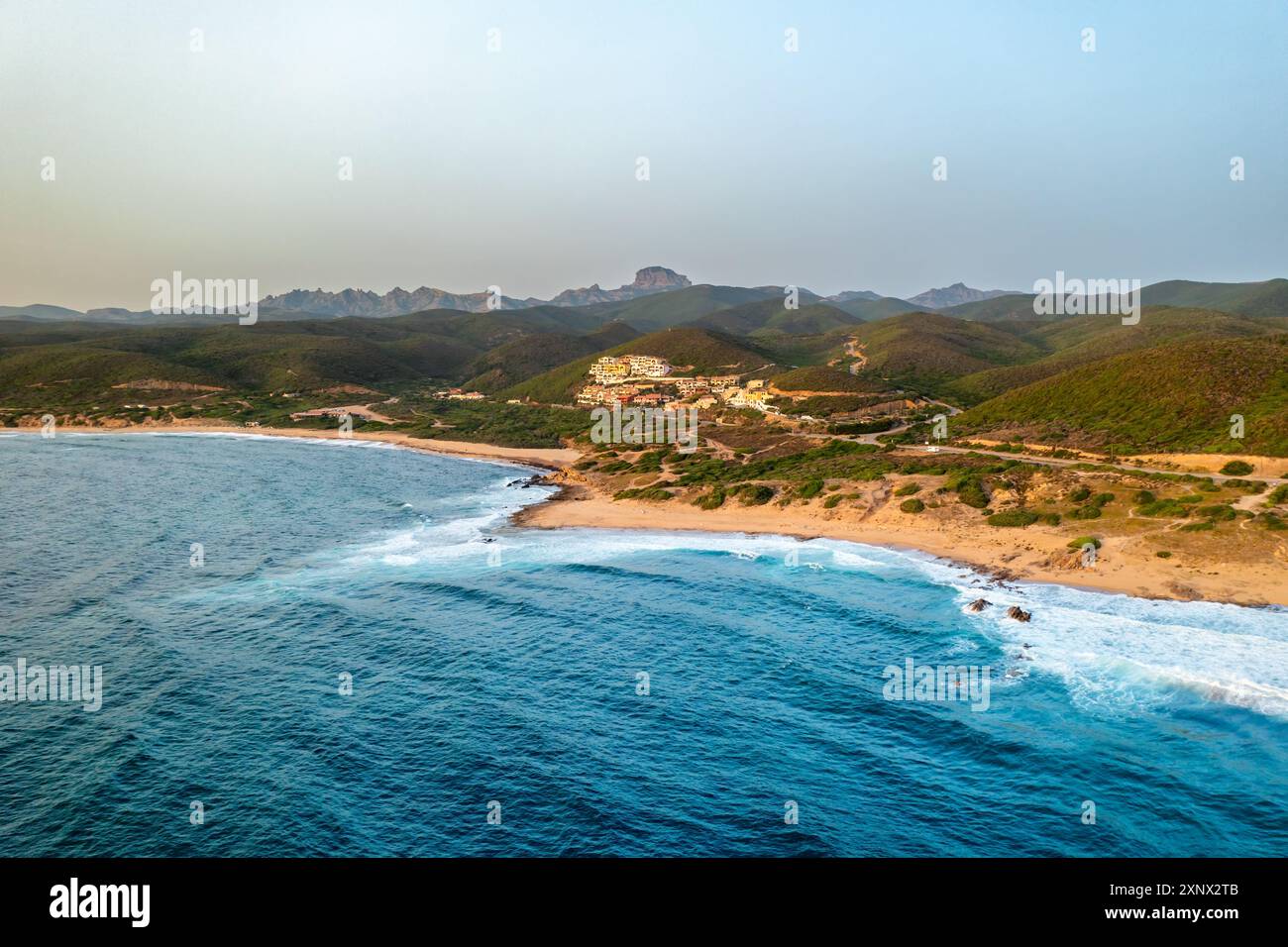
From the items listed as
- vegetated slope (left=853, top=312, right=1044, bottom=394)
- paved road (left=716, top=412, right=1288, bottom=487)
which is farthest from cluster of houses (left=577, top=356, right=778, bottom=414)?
vegetated slope (left=853, top=312, right=1044, bottom=394)

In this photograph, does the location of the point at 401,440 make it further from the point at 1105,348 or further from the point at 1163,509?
the point at 1105,348

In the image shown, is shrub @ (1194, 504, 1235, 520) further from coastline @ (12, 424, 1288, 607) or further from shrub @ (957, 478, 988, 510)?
shrub @ (957, 478, 988, 510)

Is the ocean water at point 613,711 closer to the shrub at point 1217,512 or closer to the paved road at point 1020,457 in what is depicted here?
the shrub at point 1217,512

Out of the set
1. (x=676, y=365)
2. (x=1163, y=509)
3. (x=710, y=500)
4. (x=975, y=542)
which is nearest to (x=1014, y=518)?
(x=975, y=542)

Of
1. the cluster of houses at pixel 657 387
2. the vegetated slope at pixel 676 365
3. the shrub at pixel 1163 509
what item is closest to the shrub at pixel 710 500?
the shrub at pixel 1163 509
